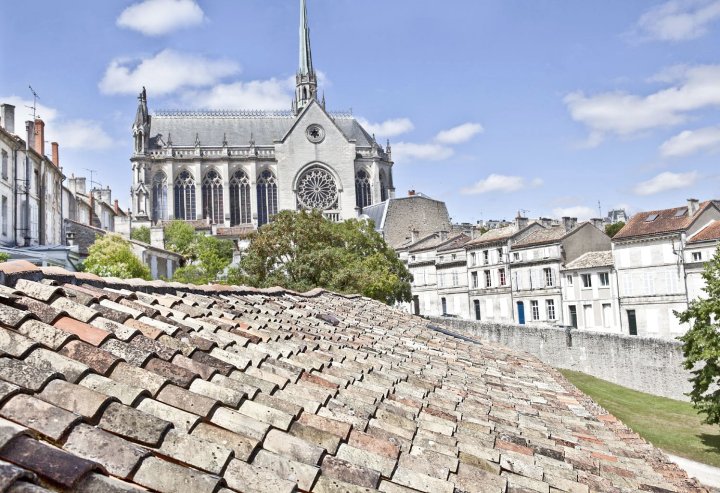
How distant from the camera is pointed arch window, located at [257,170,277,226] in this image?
266 feet

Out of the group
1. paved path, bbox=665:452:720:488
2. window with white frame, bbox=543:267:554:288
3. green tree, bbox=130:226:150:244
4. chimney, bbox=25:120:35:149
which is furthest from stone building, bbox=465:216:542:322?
chimney, bbox=25:120:35:149

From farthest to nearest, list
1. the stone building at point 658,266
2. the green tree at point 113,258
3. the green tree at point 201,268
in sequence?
the stone building at point 658,266 → the green tree at point 201,268 → the green tree at point 113,258

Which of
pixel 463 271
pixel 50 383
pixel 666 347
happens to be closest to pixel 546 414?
pixel 50 383

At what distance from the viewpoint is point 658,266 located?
4091cm

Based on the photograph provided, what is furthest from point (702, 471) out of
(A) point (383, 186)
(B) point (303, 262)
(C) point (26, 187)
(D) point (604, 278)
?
(A) point (383, 186)

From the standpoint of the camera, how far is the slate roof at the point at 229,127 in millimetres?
85375

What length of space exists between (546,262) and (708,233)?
36.0ft

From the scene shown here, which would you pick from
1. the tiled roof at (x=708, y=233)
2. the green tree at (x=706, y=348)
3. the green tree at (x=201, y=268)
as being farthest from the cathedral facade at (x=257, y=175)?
the green tree at (x=706, y=348)

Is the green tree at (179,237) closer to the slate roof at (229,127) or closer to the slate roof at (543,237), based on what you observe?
the slate roof at (229,127)

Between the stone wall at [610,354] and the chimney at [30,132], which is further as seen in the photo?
the chimney at [30,132]

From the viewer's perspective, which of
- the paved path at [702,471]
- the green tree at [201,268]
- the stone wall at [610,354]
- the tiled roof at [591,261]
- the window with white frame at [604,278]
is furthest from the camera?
the tiled roof at [591,261]

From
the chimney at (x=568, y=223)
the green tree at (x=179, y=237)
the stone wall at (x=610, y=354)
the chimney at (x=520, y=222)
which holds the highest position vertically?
the green tree at (x=179, y=237)

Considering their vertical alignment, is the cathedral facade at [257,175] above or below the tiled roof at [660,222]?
above

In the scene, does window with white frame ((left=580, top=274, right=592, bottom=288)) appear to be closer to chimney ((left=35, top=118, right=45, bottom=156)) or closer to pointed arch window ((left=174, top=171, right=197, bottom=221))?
chimney ((left=35, top=118, right=45, bottom=156))
